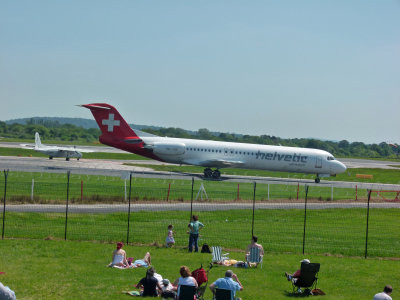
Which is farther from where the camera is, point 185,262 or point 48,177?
point 48,177

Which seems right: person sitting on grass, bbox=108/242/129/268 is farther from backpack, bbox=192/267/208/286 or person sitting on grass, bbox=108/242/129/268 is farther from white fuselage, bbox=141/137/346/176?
white fuselage, bbox=141/137/346/176

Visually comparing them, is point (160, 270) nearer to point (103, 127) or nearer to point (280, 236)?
point (280, 236)

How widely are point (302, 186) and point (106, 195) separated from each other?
68.3ft

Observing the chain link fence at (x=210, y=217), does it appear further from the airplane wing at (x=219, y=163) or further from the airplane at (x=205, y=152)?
the airplane at (x=205, y=152)

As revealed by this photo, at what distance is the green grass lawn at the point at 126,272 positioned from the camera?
14.5 m

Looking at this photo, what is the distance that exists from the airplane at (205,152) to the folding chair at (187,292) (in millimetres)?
38938

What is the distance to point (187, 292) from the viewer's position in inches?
523

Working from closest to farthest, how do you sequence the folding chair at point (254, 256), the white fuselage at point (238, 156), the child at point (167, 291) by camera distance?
1. the child at point (167, 291)
2. the folding chair at point (254, 256)
3. the white fuselage at point (238, 156)

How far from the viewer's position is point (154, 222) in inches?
1076

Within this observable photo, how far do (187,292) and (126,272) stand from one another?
390cm

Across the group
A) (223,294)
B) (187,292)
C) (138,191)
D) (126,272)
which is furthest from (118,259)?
(138,191)

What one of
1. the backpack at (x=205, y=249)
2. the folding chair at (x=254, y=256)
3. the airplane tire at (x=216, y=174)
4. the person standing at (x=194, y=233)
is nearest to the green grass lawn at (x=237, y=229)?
the person standing at (x=194, y=233)

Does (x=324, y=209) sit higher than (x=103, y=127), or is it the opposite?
(x=103, y=127)

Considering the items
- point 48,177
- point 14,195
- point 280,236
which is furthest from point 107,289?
point 48,177
